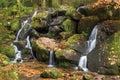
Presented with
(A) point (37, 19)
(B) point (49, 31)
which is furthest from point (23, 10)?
(B) point (49, 31)

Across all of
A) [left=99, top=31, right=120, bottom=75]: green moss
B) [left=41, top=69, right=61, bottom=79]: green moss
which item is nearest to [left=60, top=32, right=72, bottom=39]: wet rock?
[left=99, top=31, right=120, bottom=75]: green moss

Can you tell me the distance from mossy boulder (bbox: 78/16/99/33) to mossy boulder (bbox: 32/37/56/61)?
2.15m

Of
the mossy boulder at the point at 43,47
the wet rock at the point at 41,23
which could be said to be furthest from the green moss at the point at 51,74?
the wet rock at the point at 41,23

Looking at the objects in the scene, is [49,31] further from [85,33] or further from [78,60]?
[78,60]

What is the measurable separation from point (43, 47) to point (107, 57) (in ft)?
13.6

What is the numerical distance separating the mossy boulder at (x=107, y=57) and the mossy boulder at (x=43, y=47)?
2630 mm

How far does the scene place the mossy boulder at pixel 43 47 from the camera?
17.0 meters

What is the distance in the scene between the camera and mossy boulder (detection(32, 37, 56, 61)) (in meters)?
17.0

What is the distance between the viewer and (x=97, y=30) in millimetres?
17188

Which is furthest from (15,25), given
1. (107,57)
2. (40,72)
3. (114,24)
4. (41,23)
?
(107,57)

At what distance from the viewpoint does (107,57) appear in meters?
15.2

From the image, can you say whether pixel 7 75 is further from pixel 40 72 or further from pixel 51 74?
pixel 40 72

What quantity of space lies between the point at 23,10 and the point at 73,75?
16583 mm

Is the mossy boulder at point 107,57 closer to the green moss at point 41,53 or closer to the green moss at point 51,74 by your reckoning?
the green moss at point 51,74
